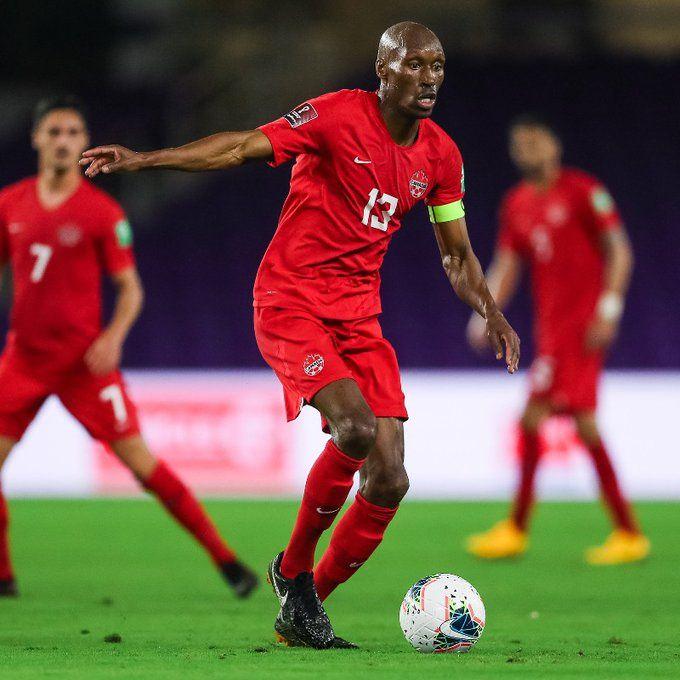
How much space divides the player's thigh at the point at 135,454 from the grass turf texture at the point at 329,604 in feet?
1.93

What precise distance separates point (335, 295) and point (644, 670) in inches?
64.2

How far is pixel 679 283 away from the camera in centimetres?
1455

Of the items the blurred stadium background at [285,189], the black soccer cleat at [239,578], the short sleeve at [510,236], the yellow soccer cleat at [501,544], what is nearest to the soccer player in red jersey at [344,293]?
the black soccer cleat at [239,578]

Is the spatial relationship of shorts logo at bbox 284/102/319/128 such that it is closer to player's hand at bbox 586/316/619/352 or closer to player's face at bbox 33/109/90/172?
player's face at bbox 33/109/90/172

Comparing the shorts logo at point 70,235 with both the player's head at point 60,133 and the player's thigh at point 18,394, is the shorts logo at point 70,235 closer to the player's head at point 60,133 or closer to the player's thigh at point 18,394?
the player's head at point 60,133

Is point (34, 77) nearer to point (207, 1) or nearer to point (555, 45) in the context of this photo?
point (207, 1)

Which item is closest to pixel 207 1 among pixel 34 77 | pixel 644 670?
pixel 34 77

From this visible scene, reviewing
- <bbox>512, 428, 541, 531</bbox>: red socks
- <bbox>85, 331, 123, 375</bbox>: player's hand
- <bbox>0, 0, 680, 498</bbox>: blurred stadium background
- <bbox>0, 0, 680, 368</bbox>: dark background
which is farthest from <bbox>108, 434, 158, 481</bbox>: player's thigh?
<bbox>0, 0, 680, 368</bbox>: dark background

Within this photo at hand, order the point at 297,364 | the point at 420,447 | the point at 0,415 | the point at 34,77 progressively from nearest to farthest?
the point at 297,364
the point at 0,415
the point at 420,447
the point at 34,77

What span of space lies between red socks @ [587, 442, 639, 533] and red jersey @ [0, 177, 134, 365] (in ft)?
10.5

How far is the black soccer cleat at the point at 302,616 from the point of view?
4660mm

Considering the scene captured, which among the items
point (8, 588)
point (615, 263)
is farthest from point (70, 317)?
point (615, 263)

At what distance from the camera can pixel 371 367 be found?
4.89 m

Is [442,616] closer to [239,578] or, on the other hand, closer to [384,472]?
[384,472]
